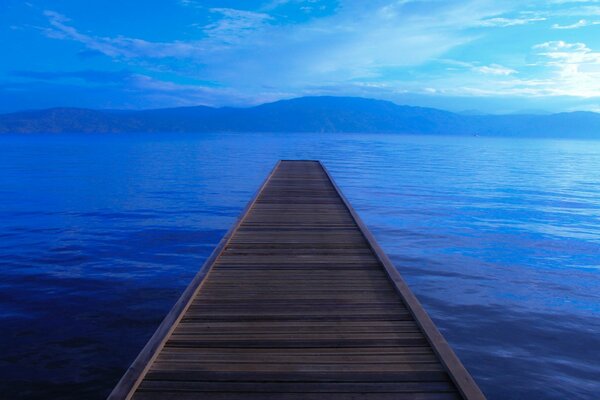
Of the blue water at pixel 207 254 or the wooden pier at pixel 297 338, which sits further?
the blue water at pixel 207 254

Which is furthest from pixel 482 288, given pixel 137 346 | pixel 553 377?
pixel 137 346

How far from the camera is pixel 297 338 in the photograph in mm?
5188

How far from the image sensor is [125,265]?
1191 centimetres

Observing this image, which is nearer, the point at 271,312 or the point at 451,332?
the point at 271,312

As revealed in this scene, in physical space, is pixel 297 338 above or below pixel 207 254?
above

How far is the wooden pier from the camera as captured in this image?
4203 mm

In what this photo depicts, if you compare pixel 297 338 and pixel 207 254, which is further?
pixel 207 254

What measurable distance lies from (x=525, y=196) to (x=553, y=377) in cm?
2199

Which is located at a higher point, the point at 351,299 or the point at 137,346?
the point at 351,299

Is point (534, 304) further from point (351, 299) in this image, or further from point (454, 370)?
point (454, 370)

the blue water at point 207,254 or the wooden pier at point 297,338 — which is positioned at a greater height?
the wooden pier at point 297,338

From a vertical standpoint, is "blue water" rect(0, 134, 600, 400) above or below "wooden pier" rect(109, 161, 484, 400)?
below

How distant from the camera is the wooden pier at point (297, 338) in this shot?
4.20 m

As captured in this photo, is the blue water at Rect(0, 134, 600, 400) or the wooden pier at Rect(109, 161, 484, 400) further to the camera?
the blue water at Rect(0, 134, 600, 400)
